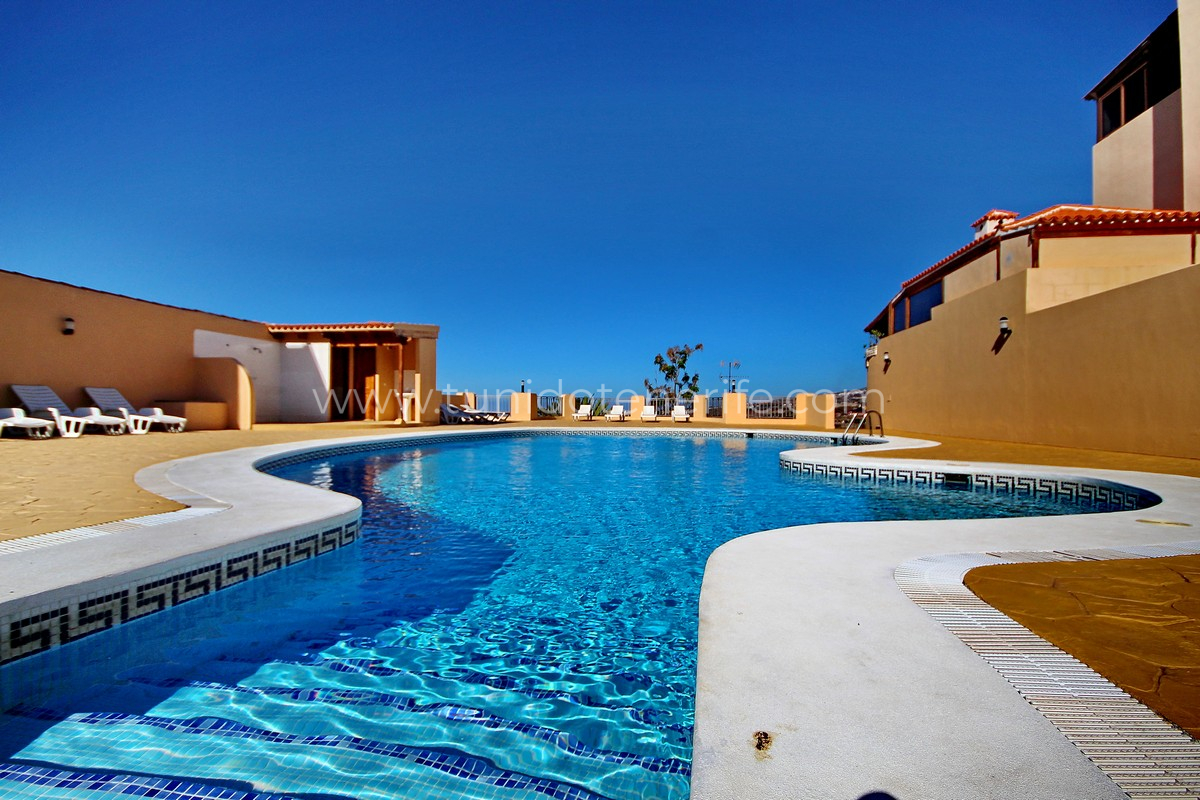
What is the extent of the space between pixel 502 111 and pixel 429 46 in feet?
15.1

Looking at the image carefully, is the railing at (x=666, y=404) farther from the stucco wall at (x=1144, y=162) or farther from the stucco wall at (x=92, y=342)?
the stucco wall at (x=92, y=342)

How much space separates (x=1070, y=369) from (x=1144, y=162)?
10.1 m

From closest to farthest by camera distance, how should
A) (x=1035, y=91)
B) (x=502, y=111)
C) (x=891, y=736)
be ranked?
(x=891, y=736) → (x=1035, y=91) → (x=502, y=111)

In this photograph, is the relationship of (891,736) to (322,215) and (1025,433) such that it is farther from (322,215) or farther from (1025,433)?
(322,215)

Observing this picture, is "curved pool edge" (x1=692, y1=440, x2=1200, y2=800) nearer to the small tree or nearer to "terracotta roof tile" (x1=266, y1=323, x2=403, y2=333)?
"terracotta roof tile" (x1=266, y1=323, x2=403, y2=333)

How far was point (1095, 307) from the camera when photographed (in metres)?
8.88

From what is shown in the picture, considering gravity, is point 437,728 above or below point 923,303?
below

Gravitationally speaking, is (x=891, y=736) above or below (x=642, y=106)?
below

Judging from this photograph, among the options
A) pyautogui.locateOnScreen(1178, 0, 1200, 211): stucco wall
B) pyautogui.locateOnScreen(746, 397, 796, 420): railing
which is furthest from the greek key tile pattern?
pyautogui.locateOnScreen(1178, 0, 1200, 211): stucco wall

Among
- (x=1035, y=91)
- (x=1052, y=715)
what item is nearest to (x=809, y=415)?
(x=1035, y=91)

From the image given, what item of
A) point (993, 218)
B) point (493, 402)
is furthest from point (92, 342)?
point (993, 218)

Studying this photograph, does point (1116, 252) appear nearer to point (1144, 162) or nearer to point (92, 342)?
point (1144, 162)

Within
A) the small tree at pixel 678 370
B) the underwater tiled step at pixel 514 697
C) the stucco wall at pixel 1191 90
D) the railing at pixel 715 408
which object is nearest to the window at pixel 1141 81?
the stucco wall at pixel 1191 90

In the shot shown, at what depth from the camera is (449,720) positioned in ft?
6.70
